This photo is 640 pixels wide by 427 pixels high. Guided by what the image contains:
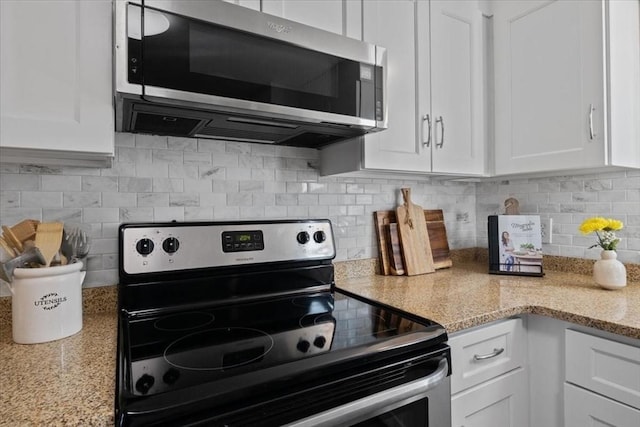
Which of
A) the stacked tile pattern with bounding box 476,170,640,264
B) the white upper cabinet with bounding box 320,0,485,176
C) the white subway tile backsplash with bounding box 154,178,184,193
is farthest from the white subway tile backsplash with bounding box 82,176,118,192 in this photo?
the stacked tile pattern with bounding box 476,170,640,264

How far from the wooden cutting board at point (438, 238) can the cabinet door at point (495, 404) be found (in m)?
0.71

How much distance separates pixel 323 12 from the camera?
127cm

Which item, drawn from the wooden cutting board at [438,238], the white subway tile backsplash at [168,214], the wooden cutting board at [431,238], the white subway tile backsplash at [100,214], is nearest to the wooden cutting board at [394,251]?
the wooden cutting board at [431,238]

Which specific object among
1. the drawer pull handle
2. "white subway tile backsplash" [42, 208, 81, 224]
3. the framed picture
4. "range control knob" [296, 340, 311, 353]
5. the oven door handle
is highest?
"white subway tile backsplash" [42, 208, 81, 224]

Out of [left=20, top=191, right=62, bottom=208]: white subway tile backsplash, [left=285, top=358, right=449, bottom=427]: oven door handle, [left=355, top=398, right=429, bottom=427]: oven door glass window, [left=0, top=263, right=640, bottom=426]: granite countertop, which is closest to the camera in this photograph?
[left=0, top=263, right=640, bottom=426]: granite countertop

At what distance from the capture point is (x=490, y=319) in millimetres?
1141

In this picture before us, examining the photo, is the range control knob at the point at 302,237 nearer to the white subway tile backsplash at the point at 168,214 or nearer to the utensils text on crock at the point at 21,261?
the white subway tile backsplash at the point at 168,214

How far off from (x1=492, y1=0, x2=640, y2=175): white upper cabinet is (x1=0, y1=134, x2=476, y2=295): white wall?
1.93 ft

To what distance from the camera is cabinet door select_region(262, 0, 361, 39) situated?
3.88 ft

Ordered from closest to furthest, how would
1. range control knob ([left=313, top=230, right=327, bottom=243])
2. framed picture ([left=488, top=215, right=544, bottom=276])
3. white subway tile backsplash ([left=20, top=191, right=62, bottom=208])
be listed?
white subway tile backsplash ([left=20, top=191, right=62, bottom=208]) < range control knob ([left=313, top=230, right=327, bottom=243]) < framed picture ([left=488, top=215, right=544, bottom=276])

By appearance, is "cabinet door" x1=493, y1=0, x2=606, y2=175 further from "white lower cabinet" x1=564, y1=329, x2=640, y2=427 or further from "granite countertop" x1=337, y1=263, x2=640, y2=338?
"white lower cabinet" x1=564, y1=329, x2=640, y2=427

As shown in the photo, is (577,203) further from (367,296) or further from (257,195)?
(257,195)

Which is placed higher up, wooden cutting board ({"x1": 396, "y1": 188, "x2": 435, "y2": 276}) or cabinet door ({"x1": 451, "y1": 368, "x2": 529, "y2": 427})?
wooden cutting board ({"x1": 396, "y1": 188, "x2": 435, "y2": 276})

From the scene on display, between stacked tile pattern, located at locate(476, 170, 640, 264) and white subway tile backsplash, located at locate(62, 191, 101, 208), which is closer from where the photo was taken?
white subway tile backsplash, located at locate(62, 191, 101, 208)
